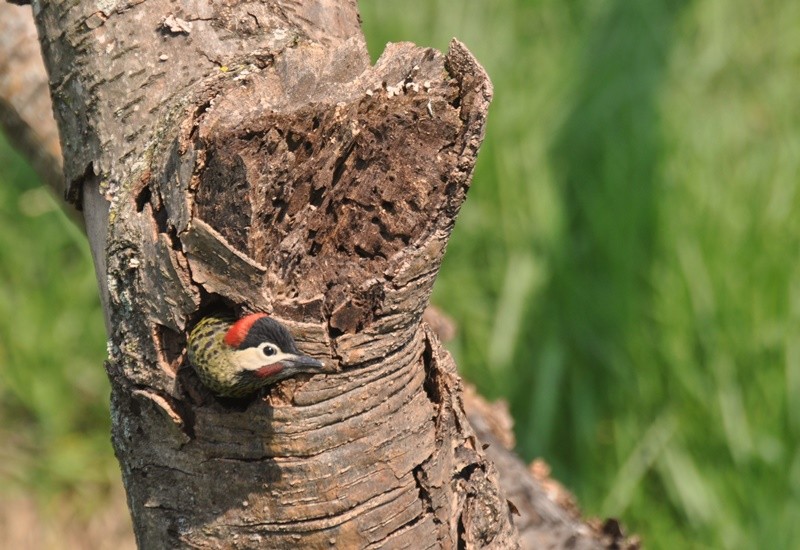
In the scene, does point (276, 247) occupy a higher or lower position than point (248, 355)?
higher

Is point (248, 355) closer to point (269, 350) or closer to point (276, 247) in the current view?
point (269, 350)

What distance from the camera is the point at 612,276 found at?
165 inches

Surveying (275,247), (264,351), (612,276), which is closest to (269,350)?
(264,351)

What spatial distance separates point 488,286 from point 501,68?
1.13 m

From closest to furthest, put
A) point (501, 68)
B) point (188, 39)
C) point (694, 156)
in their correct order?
point (188, 39) → point (694, 156) → point (501, 68)

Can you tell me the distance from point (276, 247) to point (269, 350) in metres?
0.17

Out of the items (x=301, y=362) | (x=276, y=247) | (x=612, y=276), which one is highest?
(x=276, y=247)

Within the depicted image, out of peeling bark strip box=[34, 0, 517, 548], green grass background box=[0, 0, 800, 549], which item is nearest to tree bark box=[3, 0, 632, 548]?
peeling bark strip box=[34, 0, 517, 548]

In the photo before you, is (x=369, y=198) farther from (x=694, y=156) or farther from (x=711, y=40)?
(x=711, y=40)

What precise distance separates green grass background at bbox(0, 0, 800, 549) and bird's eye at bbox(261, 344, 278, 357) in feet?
8.55

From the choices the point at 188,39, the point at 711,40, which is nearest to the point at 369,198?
the point at 188,39

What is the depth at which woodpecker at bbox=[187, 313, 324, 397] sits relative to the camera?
5.03 ft

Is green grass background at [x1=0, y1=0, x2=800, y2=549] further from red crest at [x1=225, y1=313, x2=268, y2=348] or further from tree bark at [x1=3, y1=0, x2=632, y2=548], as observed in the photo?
red crest at [x1=225, y1=313, x2=268, y2=348]

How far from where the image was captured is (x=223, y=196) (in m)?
1.54
